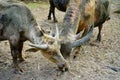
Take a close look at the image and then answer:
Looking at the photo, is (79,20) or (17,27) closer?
(17,27)

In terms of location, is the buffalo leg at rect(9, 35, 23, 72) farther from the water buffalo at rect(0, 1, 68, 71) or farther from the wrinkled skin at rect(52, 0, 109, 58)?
the wrinkled skin at rect(52, 0, 109, 58)

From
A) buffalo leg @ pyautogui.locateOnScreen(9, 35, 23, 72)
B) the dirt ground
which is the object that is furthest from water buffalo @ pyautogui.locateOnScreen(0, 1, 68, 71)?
the dirt ground

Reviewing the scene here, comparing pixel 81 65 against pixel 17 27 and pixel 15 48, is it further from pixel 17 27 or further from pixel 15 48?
pixel 17 27

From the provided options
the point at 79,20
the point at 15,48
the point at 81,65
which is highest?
the point at 79,20

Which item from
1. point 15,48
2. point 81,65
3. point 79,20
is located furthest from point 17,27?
point 81,65

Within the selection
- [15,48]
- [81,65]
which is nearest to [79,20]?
[81,65]

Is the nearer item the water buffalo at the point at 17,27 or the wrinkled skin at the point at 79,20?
the wrinkled skin at the point at 79,20

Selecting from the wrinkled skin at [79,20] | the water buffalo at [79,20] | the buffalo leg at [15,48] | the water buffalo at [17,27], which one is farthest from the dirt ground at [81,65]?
the water buffalo at [79,20]

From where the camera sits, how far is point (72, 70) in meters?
7.78

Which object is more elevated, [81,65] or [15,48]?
[15,48]

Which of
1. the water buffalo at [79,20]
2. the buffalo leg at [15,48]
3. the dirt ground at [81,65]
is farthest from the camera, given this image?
the dirt ground at [81,65]

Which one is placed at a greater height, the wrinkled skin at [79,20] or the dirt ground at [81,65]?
the wrinkled skin at [79,20]

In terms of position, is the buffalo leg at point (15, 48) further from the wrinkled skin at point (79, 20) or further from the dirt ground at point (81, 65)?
the wrinkled skin at point (79, 20)

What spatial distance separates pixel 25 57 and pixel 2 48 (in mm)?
913
